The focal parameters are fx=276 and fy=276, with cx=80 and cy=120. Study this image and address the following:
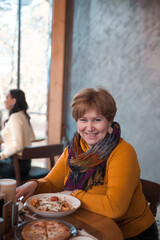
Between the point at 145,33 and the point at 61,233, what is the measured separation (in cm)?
289

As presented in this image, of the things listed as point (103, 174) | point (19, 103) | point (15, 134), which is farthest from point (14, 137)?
point (103, 174)

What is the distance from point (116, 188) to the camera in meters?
1.32

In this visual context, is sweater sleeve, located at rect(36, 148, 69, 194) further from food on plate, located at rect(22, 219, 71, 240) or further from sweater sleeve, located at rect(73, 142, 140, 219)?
food on plate, located at rect(22, 219, 71, 240)

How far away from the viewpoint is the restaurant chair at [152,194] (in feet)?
5.30

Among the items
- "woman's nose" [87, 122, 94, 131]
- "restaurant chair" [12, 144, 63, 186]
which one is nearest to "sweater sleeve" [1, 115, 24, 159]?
"restaurant chair" [12, 144, 63, 186]

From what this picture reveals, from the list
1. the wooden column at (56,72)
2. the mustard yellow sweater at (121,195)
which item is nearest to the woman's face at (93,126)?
the mustard yellow sweater at (121,195)

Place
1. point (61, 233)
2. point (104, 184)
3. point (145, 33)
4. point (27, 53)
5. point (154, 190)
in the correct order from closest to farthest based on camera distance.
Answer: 1. point (61, 233)
2. point (104, 184)
3. point (154, 190)
4. point (145, 33)
5. point (27, 53)

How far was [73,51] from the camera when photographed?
4.23m

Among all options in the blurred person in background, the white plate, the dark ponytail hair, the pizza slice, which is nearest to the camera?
the pizza slice

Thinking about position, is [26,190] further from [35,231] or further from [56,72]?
[56,72]

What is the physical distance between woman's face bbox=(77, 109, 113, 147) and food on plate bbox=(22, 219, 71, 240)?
0.58 metres

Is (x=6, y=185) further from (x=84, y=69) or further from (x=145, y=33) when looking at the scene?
(x=84, y=69)

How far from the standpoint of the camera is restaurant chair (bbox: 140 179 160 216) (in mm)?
1614

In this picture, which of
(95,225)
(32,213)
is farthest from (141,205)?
(32,213)
